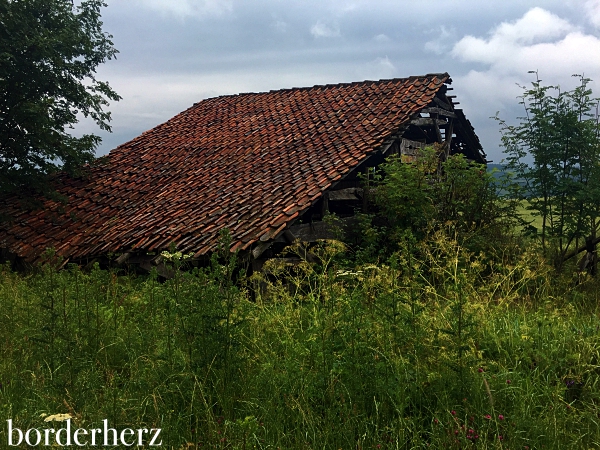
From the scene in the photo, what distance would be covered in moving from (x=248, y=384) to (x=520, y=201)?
319 inches

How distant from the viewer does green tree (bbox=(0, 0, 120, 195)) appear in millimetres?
13000

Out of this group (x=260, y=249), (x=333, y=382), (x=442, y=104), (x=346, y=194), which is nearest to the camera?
(x=333, y=382)

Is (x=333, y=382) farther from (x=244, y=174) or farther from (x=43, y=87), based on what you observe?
(x=43, y=87)

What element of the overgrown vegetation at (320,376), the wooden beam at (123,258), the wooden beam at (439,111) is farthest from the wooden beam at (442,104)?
the overgrown vegetation at (320,376)

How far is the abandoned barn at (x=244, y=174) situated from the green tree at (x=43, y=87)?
84cm

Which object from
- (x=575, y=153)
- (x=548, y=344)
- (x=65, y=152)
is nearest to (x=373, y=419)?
(x=548, y=344)

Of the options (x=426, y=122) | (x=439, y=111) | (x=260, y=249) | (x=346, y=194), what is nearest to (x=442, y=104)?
(x=439, y=111)

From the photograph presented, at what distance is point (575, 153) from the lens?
9.45 meters

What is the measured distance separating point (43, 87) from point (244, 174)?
6484 millimetres

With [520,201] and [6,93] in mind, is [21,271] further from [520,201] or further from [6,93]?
[520,201]

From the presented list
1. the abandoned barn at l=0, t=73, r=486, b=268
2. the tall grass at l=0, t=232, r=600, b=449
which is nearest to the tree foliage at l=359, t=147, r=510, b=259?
the abandoned barn at l=0, t=73, r=486, b=268

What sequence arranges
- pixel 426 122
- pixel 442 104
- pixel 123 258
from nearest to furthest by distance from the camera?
pixel 123 258 < pixel 426 122 < pixel 442 104

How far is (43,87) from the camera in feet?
45.4

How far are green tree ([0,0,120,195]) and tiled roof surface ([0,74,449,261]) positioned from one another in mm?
857
